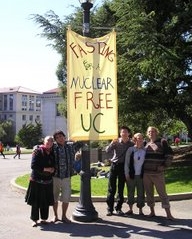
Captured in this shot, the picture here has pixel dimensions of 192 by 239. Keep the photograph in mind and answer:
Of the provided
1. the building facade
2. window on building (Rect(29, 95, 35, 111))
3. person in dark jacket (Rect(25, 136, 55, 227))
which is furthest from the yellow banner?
window on building (Rect(29, 95, 35, 111))

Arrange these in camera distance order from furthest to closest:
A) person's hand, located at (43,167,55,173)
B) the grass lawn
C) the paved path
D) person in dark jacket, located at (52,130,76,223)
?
the grass lawn, person in dark jacket, located at (52,130,76,223), person's hand, located at (43,167,55,173), the paved path

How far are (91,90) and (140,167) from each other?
1891mm

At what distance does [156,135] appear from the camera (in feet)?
31.3

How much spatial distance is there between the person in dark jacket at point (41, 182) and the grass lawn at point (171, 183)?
12.1 feet

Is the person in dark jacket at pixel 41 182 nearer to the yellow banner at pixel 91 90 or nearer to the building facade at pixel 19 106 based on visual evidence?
the yellow banner at pixel 91 90

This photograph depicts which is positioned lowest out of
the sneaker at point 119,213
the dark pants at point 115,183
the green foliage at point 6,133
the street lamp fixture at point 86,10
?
the sneaker at point 119,213

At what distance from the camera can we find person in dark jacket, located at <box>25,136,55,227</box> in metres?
8.95

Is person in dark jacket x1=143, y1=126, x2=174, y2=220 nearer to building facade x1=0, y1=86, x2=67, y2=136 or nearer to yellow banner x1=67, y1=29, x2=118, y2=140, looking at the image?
yellow banner x1=67, y1=29, x2=118, y2=140

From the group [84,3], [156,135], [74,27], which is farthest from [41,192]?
[74,27]

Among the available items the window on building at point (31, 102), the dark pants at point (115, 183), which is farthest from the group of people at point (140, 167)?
the window on building at point (31, 102)

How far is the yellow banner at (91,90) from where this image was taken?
31.1ft

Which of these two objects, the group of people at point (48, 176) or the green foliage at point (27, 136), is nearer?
the group of people at point (48, 176)

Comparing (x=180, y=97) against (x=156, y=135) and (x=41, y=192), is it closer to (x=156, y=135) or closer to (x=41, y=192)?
(x=156, y=135)

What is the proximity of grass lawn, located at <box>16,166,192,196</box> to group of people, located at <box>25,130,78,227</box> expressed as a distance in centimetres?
348
